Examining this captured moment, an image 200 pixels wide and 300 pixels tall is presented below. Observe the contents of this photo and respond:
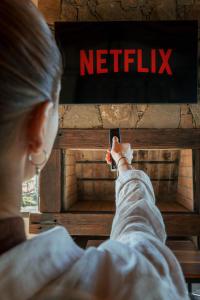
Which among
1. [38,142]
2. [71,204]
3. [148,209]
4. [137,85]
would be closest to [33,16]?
[38,142]

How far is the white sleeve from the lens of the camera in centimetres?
64

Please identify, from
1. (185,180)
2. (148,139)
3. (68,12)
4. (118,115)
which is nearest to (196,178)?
(185,180)

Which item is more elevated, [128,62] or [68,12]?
[68,12]

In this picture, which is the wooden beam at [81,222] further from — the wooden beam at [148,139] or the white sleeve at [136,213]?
the white sleeve at [136,213]

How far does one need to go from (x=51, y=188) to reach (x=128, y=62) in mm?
1084

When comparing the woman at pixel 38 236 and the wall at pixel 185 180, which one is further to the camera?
the wall at pixel 185 180

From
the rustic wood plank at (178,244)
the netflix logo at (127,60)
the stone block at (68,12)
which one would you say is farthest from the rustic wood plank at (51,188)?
the stone block at (68,12)

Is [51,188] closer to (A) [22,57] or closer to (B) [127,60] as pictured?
(B) [127,60]

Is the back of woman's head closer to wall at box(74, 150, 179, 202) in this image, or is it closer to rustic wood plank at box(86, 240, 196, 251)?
rustic wood plank at box(86, 240, 196, 251)

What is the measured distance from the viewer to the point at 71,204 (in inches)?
110

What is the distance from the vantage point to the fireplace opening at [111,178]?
2662 millimetres

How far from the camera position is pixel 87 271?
417 millimetres

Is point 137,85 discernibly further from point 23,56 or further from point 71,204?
point 23,56

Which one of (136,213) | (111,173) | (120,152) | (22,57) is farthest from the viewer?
(111,173)
